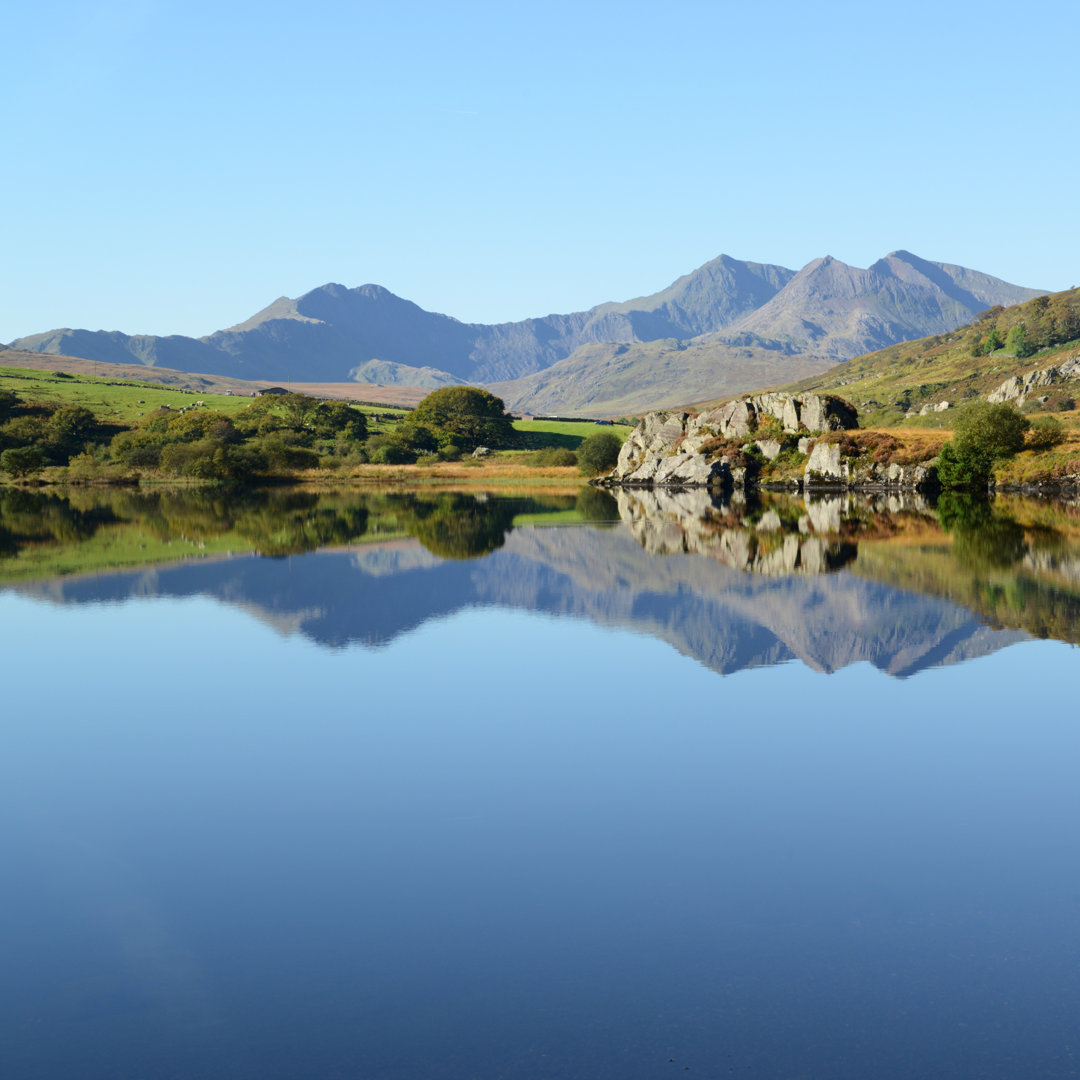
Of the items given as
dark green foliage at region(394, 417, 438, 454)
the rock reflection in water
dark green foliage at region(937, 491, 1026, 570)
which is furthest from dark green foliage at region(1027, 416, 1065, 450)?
dark green foliage at region(394, 417, 438, 454)

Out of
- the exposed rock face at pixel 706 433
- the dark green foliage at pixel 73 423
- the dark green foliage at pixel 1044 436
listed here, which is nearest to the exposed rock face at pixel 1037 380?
the exposed rock face at pixel 706 433

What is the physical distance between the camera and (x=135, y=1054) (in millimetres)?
8219

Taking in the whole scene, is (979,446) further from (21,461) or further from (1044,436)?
(21,461)

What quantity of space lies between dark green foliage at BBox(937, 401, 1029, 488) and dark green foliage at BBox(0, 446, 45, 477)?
111371mm

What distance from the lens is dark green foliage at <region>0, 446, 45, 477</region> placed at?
417 ft

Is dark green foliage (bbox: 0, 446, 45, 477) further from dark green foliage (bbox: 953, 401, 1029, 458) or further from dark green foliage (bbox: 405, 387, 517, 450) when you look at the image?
A: dark green foliage (bbox: 953, 401, 1029, 458)

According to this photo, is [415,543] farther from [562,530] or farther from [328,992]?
[328,992]

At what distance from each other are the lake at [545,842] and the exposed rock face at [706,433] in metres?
81.8

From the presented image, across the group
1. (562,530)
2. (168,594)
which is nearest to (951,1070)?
(168,594)

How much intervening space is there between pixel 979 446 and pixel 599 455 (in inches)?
2155

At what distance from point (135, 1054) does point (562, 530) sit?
5099cm

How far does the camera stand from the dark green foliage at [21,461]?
127 meters

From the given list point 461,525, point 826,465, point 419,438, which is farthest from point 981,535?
point 419,438

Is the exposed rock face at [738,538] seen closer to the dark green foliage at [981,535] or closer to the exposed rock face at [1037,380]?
the dark green foliage at [981,535]
